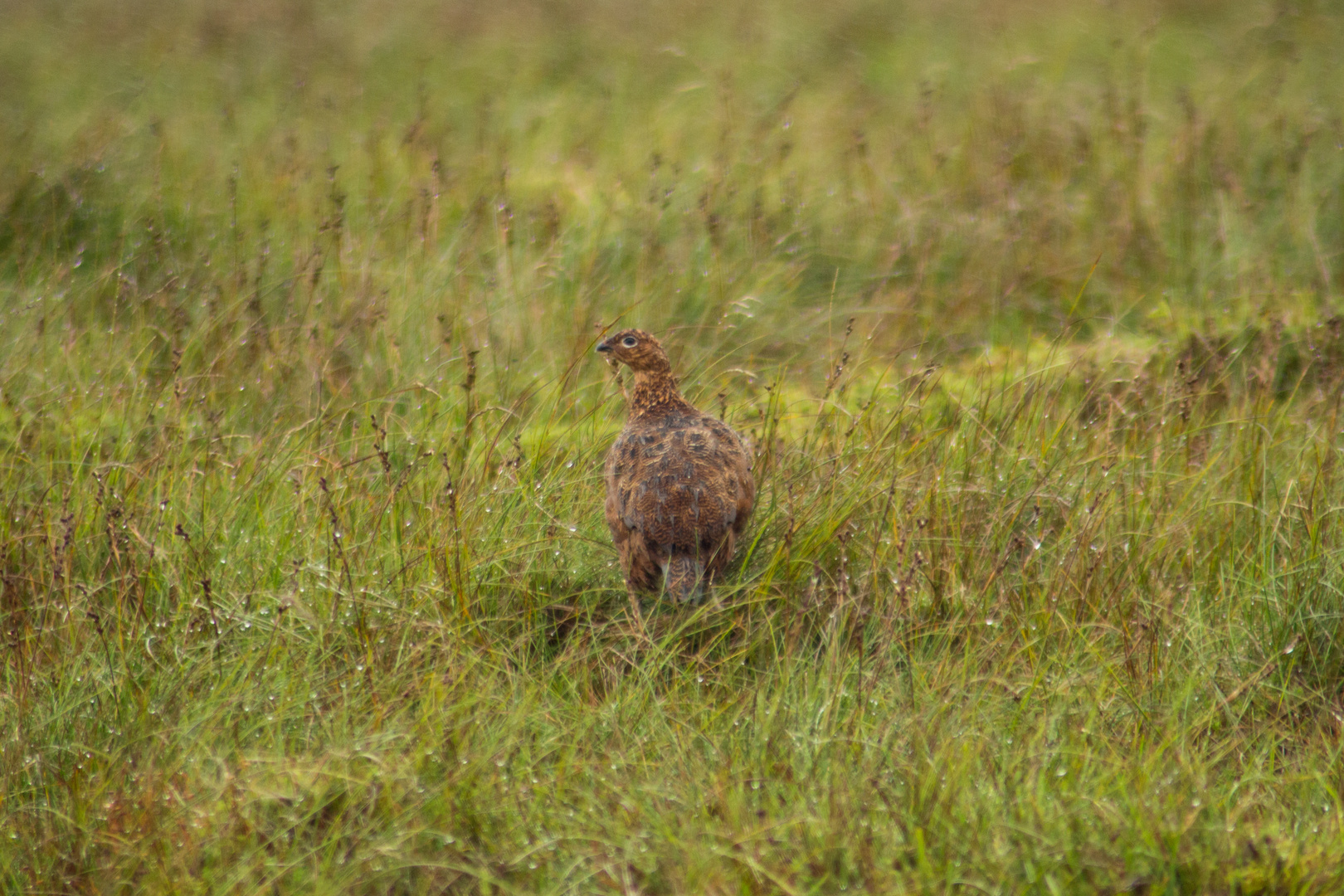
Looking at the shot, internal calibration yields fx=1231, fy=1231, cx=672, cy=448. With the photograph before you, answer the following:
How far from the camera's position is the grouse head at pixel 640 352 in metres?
4.09

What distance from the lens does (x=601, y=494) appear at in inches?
162

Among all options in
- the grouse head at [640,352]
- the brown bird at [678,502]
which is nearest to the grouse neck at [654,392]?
the grouse head at [640,352]

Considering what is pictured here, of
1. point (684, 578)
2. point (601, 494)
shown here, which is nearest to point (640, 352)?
point (601, 494)

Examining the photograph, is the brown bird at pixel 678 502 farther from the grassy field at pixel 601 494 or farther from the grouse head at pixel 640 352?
the grouse head at pixel 640 352

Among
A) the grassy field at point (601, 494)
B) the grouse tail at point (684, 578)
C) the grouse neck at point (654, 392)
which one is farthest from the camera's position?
the grouse neck at point (654, 392)

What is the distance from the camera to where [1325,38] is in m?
8.92

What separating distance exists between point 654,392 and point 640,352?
0.15m

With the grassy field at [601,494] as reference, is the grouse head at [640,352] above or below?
above

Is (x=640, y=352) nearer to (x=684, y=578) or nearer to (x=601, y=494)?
(x=601, y=494)

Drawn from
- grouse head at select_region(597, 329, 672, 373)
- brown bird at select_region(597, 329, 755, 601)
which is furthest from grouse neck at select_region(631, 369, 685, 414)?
brown bird at select_region(597, 329, 755, 601)

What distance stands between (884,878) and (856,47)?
27.7 feet

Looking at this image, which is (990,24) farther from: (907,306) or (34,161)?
(34,161)

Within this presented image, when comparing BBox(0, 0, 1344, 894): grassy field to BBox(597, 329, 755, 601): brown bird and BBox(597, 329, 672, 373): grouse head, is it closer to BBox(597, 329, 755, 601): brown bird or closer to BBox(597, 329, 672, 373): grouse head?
BBox(597, 329, 755, 601): brown bird

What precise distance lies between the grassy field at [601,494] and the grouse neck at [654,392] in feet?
0.94
